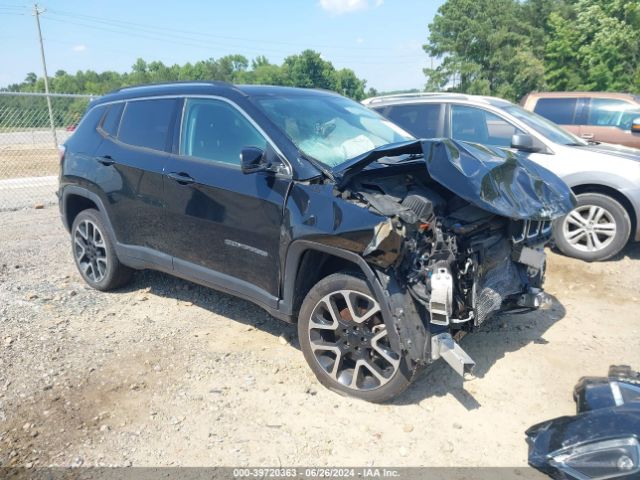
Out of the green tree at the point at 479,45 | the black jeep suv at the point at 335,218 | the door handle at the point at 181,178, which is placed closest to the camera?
the black jeep suv at the point at 335,218

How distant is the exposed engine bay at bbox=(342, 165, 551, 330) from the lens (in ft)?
9.56

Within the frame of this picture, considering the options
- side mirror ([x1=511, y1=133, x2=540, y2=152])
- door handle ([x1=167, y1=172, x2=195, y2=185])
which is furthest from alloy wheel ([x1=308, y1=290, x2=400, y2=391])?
side mirror ([x1=511, y1=133, x2=540, y2=152])

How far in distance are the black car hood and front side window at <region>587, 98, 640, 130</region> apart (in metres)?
6.74

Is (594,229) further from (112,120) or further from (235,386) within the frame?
(112,120)

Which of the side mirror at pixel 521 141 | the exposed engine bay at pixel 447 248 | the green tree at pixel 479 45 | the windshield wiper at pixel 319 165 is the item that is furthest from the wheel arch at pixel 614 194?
the green tree at pixel 479 45

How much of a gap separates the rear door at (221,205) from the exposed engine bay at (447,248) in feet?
2.29

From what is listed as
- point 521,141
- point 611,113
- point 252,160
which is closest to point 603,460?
point 252,160

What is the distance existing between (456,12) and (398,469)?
168 feet

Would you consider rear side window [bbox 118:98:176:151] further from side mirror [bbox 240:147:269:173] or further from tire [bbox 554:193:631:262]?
tire [bbox 554:193:631:262]

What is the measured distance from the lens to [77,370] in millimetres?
3779

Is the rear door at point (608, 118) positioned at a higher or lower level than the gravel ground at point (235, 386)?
higher

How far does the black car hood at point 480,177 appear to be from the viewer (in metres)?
3.06

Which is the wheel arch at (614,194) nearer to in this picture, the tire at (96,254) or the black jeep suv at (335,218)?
the black jeep suv at (335,218)

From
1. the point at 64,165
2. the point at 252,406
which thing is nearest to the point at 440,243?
the point at 252,406
